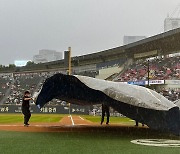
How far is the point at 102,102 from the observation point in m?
15.5

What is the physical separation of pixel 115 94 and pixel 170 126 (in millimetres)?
2142

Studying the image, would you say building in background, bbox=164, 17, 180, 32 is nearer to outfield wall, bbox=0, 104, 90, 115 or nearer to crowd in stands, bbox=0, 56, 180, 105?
crowd in stands, bbox=0, 56, 180, 105

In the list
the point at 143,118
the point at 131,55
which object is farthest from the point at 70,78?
the point at 131,55

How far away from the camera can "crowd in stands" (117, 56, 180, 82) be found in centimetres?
4247

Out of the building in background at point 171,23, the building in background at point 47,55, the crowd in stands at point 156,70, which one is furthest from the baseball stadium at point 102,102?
the building in background at point 47,55

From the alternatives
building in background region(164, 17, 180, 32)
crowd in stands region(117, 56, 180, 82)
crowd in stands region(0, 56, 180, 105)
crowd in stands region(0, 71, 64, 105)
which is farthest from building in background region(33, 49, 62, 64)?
crowd in stands region(117, 56, 180, 82)

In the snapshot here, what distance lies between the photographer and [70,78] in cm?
1219

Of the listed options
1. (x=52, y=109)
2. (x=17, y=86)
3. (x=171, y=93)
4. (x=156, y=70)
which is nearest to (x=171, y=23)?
(x=156, y=70)

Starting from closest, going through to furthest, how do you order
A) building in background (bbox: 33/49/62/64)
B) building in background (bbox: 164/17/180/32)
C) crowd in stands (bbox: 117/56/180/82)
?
crowd in stands (bbox: 117/56/180/82) < building in background (bbox: 164/17/180/32) < building in background (bbox: 33/49/62/64)

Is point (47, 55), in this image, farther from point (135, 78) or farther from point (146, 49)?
point (135, 78)

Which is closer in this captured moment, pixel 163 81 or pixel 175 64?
pixel 163 81

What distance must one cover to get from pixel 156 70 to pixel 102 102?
3156 cm

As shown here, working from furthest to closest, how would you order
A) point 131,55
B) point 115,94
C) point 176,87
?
point 131,55
point 176,87
point 115,94

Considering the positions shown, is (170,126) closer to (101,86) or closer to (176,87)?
(101,86)
